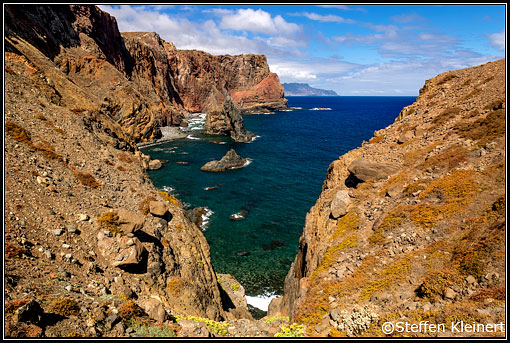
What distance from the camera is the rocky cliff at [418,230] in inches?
397

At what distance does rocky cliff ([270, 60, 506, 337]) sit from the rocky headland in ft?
0.26

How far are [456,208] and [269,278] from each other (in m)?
27.5

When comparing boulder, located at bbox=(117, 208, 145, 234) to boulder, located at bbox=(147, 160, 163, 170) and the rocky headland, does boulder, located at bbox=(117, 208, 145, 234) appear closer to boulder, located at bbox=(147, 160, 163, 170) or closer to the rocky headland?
the rocky headland

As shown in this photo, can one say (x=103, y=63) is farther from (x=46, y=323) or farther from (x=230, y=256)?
(x=46, y=323)

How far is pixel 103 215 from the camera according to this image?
1702cm

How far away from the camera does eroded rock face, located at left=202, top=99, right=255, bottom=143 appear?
116 meters

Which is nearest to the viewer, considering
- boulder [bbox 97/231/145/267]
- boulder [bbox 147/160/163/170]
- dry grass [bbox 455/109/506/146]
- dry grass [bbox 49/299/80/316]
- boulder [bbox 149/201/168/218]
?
dry grass [bbox 49/299/80/316]

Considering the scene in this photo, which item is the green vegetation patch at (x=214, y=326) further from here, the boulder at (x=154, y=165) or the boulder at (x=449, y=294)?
the boulder at (x=154, y=165)

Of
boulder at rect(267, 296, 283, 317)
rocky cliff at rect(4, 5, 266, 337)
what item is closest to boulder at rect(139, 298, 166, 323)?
rocky cliff at rect(4, 5, 266, 337)

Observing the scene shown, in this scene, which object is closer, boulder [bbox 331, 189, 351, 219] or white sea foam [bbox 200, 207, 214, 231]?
boulder [bbox 331, 189, 351, 219]

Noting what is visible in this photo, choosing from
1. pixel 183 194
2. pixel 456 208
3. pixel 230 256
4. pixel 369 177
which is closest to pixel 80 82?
pixel 183 194

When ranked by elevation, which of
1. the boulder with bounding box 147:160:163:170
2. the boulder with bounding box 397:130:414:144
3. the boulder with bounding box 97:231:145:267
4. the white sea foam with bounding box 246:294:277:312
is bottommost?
the white sea foam with bounding box 246:294:277:312

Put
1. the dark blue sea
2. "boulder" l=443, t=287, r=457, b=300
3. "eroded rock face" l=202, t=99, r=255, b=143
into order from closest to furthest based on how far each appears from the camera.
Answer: "boulder" l=443, t=287, r=457, b=300 → the dark blue sea → "eroded rock face" l=202, t=99, r=255, b=143

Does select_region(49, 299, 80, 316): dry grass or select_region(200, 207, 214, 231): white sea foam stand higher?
select_region(49, 299, 80, 316): dry grass
